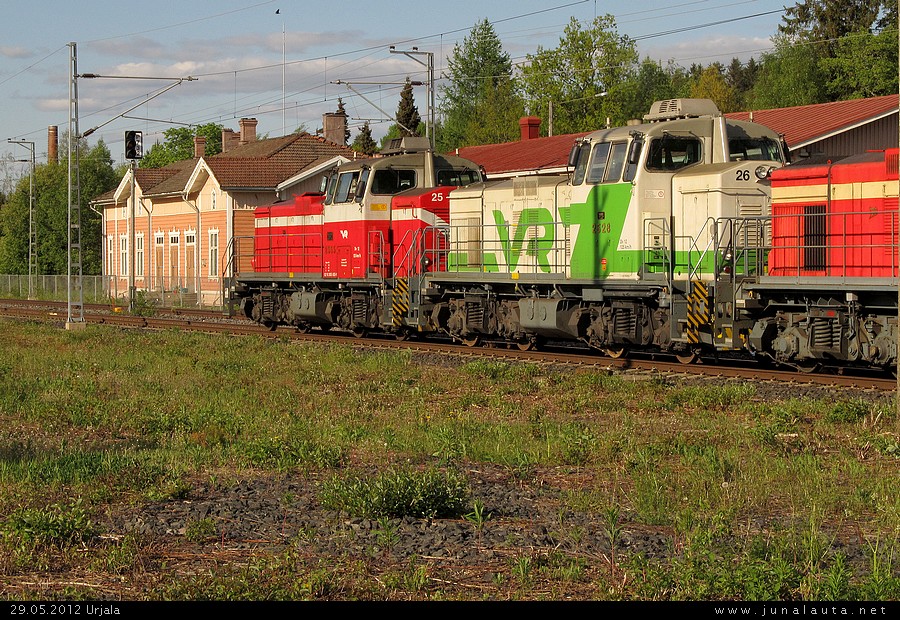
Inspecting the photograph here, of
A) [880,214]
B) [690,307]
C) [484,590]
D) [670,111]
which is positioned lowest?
[484,590]

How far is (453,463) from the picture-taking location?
10281 mm

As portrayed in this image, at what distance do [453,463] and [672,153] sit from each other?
900 cm

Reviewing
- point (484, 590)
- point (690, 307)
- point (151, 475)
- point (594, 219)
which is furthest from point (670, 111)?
point (484, 590)

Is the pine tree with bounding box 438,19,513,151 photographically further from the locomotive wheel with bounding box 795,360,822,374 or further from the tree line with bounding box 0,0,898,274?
the locomotive wheel with bounding box 795,360,822,374

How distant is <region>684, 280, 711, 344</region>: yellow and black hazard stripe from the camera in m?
16.5

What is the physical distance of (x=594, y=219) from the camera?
723 inches

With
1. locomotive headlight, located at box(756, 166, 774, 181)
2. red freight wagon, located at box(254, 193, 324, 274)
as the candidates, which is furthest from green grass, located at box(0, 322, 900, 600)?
red freight wagon, located at box(254, 193, 324, 274)

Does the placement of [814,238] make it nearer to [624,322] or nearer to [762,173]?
[762,173]

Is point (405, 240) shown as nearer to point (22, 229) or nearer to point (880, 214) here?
point (880, 214)

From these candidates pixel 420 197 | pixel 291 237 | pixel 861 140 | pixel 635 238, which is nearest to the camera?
pixel 635 238

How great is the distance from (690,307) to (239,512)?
10187 mm

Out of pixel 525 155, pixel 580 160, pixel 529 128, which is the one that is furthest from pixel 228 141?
pixel 580 160

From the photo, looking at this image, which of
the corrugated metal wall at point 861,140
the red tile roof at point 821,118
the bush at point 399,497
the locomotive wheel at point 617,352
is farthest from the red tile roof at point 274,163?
the bush at point 399,497

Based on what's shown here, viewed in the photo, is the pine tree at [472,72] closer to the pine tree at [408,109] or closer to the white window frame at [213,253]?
the pine tree at [408,109]
